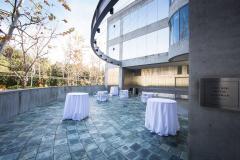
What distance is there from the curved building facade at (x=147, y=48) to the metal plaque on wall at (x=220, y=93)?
22.6 ft

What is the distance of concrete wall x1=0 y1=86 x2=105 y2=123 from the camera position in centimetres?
454

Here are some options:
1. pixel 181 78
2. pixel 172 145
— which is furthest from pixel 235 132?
pixel 181 78

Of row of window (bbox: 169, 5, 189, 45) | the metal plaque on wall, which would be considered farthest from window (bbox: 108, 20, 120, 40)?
the metal plaque on wall

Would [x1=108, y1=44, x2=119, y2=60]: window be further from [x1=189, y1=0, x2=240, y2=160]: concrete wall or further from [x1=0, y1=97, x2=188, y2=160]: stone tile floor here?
[x1=189, y1=0, x2=240, y2=160]: concrete wall

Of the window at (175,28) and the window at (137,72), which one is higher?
the window at (175,28)

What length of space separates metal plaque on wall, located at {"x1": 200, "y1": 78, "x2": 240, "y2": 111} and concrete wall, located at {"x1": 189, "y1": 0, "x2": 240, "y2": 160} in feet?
0.21

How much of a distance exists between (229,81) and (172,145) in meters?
2.37

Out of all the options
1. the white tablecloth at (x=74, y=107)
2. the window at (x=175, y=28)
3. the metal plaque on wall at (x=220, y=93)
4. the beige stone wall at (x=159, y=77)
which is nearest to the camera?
the metal plaque on wall at (x=220, y=93)

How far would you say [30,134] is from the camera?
348 centimetres

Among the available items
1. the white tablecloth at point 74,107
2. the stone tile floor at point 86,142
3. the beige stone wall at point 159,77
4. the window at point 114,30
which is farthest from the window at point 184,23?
the window at point 114,30

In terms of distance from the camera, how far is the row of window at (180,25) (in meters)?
7.05

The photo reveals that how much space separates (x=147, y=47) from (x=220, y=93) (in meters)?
13.0

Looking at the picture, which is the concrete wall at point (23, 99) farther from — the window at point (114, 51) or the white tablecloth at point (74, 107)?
the window at point (114, 51)

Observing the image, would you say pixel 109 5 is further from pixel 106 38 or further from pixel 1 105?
pixel 106 38
